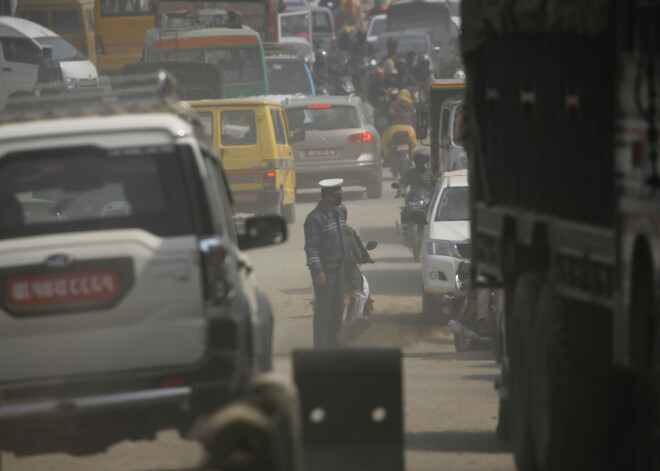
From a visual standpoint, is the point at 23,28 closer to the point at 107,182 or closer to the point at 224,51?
the point at 224,51

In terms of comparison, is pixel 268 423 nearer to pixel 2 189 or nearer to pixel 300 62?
pixel 2 189

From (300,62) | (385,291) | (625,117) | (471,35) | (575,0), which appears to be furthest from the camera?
(300,62)

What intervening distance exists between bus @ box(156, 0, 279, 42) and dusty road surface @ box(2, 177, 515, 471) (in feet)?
32.2

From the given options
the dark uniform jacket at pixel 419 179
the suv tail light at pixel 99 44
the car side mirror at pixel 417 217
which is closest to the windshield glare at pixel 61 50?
the suv tail light at pixel 99 44

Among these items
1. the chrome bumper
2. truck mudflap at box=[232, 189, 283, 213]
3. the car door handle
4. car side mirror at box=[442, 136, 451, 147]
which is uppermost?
the car door handle

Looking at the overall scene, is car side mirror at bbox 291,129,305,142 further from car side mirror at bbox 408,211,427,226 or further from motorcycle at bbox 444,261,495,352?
motorcycle at bbox 444,261,495,352

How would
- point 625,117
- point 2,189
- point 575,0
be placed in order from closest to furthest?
point 625,117, point 575,0, point 2,189

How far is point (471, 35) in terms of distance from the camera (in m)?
8.84

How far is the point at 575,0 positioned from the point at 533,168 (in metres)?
1.39

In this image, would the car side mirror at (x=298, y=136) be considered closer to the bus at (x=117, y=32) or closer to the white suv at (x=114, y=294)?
the bus at (x=117, y=32)

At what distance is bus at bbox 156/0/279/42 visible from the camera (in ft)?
115

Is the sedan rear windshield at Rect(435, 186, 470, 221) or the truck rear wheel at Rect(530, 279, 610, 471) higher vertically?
the truck rear wheel at Rect(530, 279, 610, 471)

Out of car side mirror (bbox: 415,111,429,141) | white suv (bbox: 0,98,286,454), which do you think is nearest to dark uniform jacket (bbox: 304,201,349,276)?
car side mirror (bbox: 415,111,429,141)

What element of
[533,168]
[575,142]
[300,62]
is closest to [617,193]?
[575,142]
